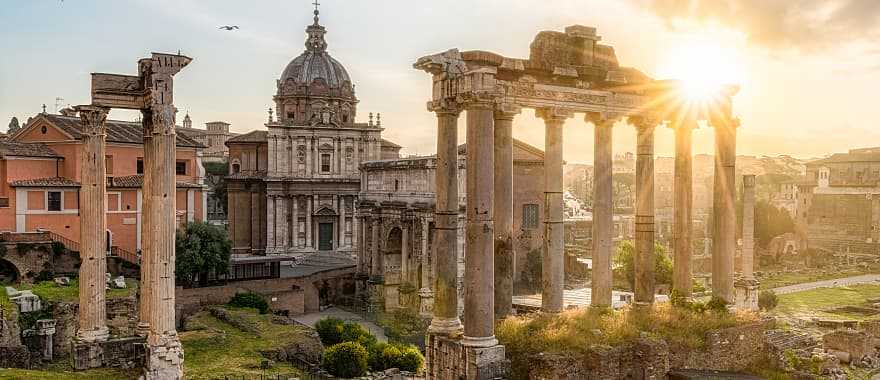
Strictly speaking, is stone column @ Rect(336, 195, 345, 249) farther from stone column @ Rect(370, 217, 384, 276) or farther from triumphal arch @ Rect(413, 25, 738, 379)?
triumphal arch @ Rect(413, 25, 738, 379)

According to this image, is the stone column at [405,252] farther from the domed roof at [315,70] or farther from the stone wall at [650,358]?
the stone wall at [650,358]

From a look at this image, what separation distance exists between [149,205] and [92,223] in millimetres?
1964

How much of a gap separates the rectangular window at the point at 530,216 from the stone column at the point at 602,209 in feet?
81.4

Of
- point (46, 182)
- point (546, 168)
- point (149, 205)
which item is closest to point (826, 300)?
point (546, 168)

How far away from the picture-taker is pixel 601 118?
15133 millimetres

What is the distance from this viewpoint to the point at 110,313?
838 inches

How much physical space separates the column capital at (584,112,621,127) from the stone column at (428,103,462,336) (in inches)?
142

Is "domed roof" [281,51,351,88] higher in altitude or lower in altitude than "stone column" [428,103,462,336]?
higher

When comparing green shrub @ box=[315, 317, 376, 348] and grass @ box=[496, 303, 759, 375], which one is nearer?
grass @ box=[496, 303, 759, 375]

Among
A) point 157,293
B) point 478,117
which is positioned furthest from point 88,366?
point 478,117

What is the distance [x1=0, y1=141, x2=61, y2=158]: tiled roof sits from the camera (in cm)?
2730

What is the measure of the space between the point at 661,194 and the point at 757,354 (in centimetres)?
10232

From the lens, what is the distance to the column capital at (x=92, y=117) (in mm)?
15531

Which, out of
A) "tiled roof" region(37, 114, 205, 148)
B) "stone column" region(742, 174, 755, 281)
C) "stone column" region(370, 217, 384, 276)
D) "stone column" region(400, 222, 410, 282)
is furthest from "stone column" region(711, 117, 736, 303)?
"tiled roof" region(37, 114, 205, 148)
